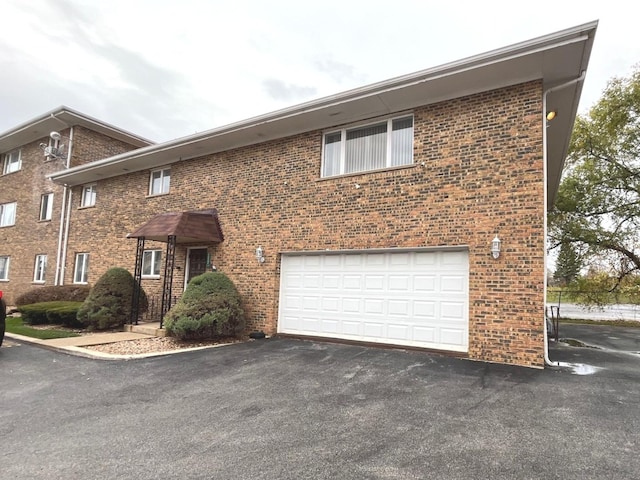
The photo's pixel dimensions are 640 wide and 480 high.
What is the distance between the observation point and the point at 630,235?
15.8 m

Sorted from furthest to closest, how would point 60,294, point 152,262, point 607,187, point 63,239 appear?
point 607,187 → point 63,239 → point 60,294 → point 152,262

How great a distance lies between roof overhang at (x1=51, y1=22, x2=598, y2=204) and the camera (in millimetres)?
6277

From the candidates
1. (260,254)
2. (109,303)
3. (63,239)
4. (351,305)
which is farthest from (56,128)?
(351,305)

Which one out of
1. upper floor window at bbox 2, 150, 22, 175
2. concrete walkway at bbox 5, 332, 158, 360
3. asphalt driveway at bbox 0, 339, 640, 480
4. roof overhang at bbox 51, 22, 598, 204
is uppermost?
upper floor window at bbox 2, 150, 22, 175

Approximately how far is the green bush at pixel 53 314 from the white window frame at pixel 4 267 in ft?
28.4

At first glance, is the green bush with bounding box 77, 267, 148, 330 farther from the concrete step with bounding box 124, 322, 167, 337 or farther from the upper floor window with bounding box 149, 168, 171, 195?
the upper floor window with bounding box 149, 168, 171, 195

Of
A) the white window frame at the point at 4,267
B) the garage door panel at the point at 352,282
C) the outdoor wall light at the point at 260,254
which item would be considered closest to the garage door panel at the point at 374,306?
the garage door panel at the point at 352,282

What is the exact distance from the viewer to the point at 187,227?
394 inches

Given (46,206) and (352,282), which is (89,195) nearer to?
(46,206)

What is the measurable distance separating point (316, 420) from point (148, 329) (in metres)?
7.44

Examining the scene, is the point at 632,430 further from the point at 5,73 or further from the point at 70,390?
the point at 5,73

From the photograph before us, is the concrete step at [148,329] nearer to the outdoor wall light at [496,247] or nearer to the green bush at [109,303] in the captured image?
the green bush at [109,303]

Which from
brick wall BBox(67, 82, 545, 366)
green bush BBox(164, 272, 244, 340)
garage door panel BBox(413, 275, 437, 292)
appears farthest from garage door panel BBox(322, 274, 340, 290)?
green bush BBox(164, 272, 244, 340)

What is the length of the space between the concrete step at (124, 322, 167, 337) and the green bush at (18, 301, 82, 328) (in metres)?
1.71
